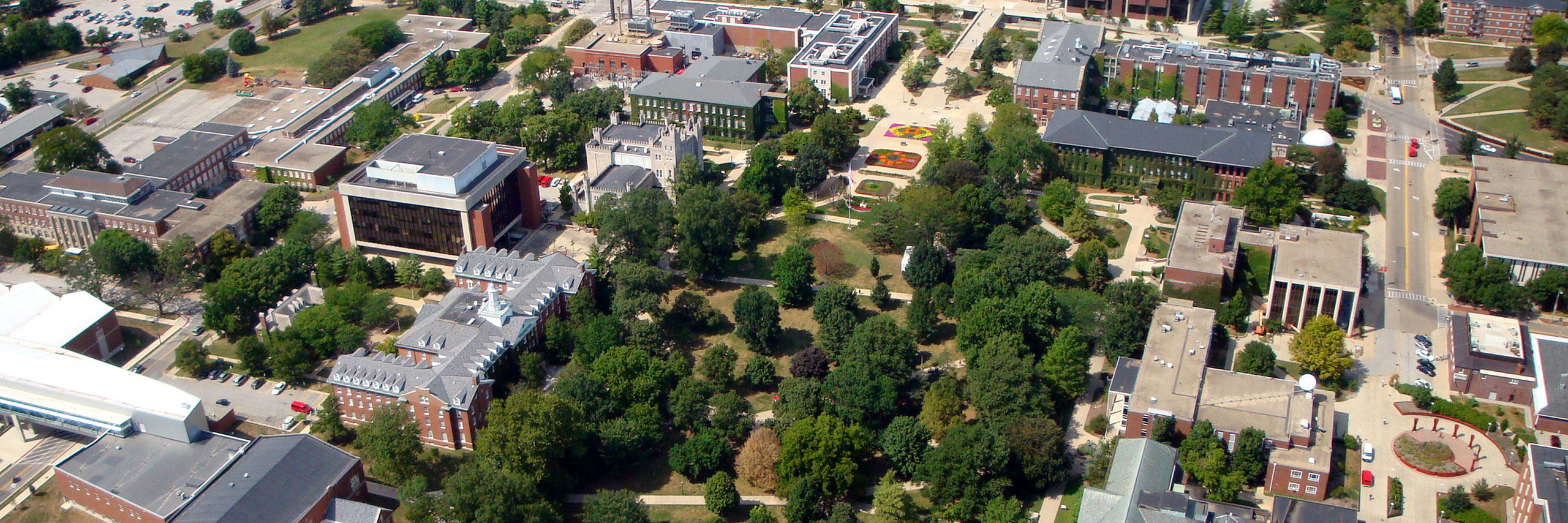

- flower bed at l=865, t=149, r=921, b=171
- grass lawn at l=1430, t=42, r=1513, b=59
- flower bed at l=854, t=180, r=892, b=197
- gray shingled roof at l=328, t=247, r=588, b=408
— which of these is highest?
grass lawn at l=1430, t=42, r=1513, b=59

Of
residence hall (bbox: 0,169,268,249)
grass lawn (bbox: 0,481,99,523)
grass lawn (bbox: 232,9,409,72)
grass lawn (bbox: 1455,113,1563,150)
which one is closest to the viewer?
grass lawn (bbox: 0,481,99,523)

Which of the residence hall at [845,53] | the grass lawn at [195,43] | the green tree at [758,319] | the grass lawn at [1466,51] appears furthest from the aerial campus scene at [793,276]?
the grass lawn at [195,43]

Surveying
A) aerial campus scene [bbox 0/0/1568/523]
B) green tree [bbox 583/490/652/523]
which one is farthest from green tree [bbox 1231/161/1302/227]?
green tree [bbox 583/490/652/523]

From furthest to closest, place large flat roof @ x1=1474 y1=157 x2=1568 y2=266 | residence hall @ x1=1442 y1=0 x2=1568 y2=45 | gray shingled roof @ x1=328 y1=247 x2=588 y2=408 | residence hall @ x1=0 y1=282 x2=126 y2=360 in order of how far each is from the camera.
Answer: residence hall @ x1=1442 y1=0 x2=1568 y2=45 → large flat roof @ x1=1474 y1=157 x2=1568 y2=266 → residence hall @ x1=0 y1=282 x2=126 y2=360 → gray shingled roof @ x1=328 y1=247 x2=588 y2=408

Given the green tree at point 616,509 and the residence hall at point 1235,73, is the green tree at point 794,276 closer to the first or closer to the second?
the green tree at point 616,509

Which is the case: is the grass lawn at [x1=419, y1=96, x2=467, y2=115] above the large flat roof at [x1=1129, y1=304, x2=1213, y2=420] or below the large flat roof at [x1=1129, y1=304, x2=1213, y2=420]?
above

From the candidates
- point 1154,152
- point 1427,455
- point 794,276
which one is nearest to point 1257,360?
point 1427,455

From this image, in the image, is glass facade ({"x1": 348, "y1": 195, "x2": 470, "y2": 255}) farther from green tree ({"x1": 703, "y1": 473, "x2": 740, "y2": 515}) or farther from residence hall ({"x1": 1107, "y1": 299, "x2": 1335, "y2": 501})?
residence hall ({"x1": 1107, "y1": 299, "x2": 1335, "y2": 501})
